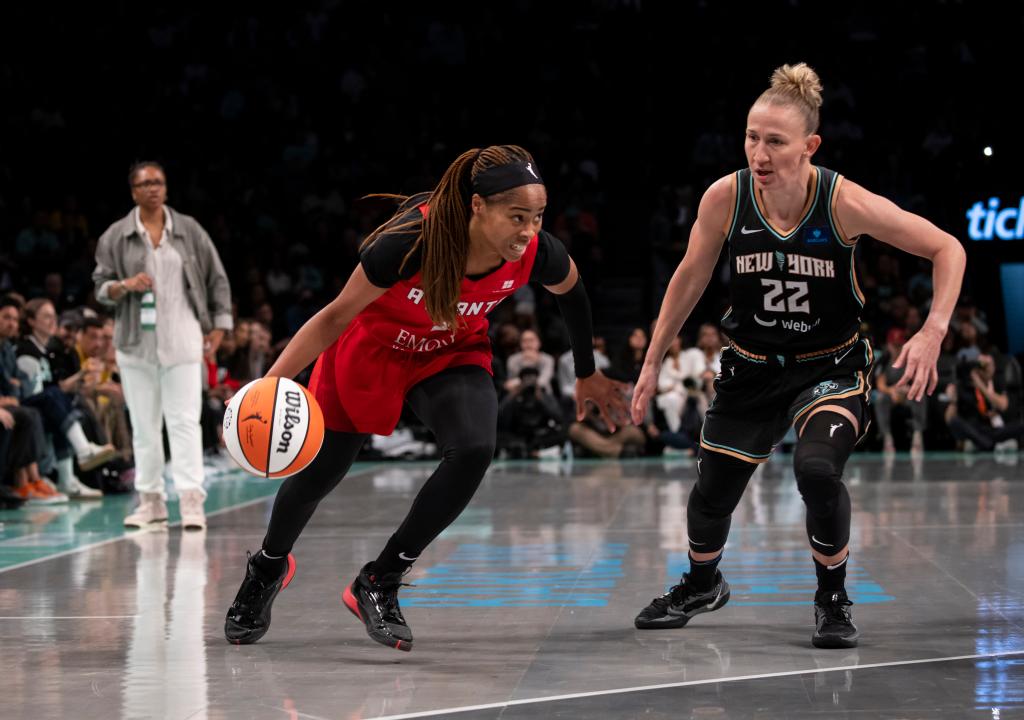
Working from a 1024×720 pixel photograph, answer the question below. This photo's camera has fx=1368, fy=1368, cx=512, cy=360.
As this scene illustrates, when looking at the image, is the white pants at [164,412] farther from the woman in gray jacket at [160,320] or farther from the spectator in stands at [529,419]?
the spectator in stands at [529,419]

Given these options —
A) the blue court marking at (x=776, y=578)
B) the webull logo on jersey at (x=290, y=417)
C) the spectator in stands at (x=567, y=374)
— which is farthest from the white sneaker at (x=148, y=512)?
the spectator in stands at (x=567, y=374)

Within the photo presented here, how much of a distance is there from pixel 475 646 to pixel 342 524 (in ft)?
12.2

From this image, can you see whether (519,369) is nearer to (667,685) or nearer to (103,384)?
(103,384)

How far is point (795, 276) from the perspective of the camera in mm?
4215

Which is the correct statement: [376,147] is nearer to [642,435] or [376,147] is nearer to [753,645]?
[642,435]

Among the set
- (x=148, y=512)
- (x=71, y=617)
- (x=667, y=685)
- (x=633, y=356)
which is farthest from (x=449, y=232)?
(x=633, y=356)

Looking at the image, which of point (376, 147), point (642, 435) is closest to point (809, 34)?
point (376, 147)

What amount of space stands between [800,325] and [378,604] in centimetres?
157

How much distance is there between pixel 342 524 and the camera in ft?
25.9

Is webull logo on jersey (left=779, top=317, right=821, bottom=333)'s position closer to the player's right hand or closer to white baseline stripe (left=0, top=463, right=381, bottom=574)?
the player's right hand

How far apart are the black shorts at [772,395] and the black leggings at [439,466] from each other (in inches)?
30.0

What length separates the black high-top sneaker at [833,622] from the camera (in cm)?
414

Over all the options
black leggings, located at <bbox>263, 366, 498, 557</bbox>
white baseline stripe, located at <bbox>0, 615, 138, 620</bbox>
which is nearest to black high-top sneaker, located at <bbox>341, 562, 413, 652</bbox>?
black leggings, located at <bbox>263, 366, 498, 557</bbox>

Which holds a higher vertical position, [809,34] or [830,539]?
[809,34]
